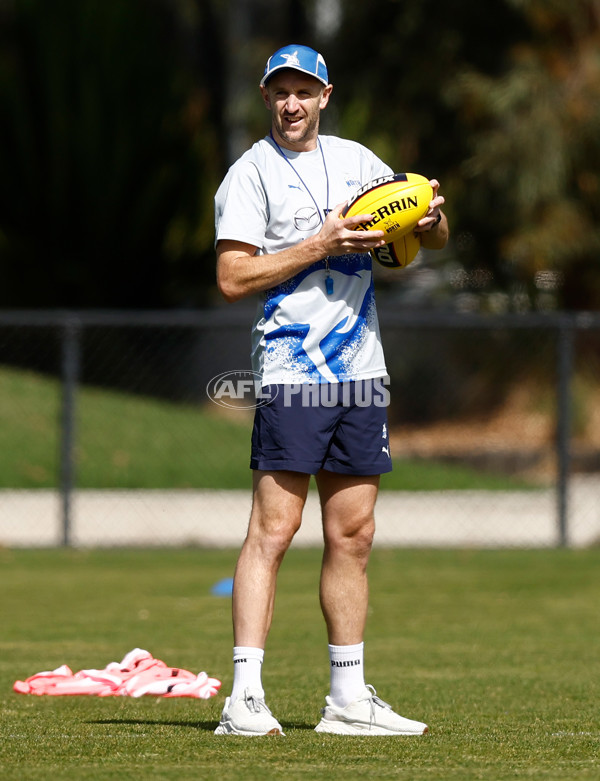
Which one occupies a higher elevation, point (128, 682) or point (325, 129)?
point (325, 129)

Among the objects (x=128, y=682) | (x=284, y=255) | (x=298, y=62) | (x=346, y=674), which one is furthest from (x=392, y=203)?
(x=128, y=682)

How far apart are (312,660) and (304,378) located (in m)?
2.38

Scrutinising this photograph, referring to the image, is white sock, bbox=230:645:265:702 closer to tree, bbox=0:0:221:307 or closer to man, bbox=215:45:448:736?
man, bbox=215:45:448:736

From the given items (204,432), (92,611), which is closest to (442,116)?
(204,432)

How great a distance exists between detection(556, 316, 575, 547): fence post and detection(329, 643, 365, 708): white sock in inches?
318

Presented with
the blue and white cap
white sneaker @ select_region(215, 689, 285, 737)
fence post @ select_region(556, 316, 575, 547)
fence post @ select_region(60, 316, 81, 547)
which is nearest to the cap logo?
the blue and white cap

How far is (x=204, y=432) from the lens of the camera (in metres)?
16.5

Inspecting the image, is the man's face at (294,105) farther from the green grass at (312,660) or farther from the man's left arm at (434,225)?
the green grass at (312,660)

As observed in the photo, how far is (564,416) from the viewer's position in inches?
484

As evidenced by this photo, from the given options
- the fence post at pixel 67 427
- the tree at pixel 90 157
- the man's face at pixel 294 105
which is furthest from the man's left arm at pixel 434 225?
the tree at pixel 90 157

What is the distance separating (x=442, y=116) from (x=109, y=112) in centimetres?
545

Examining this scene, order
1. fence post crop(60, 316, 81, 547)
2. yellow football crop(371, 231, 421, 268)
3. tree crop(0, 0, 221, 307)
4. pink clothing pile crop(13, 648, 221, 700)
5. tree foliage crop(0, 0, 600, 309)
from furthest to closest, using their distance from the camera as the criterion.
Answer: tree crop(0, 0, 221, 307), tree foliage crop(0, 0, 600, 309), fence post crop(60, 316, 81, 547), pink clothing pile crop(13, 648, 221, 700), yellow football crop(371, 231, 421, 268)

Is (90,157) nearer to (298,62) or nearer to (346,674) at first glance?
(298,62)

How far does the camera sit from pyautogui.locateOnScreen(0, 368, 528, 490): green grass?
15.2 m
